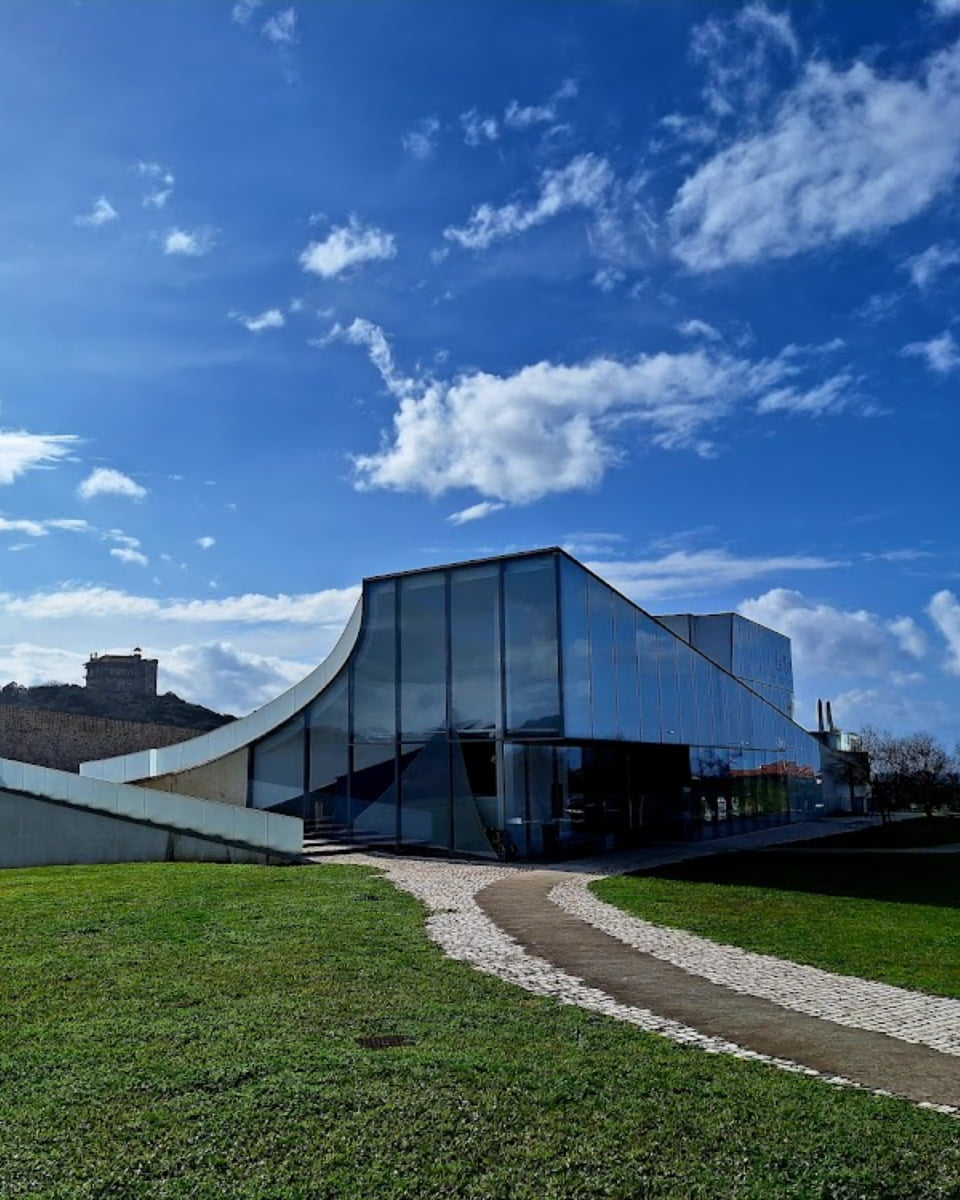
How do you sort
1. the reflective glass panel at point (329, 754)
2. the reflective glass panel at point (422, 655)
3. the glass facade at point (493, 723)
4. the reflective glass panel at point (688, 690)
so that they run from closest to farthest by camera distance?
the glass facade at point (493, 723), the reflective glass panel at point (422, 655), the reflective glass panel at point (329, 754), the reflective glass panel at point (688, 690)

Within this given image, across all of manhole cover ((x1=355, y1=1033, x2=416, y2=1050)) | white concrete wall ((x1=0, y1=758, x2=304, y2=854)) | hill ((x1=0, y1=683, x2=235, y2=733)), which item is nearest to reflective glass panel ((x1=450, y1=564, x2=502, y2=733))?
white concrete wall ((x1=0, y1=758, x2=304, y2=854))

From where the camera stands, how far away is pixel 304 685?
101 feet

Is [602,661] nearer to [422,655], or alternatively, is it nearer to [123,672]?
[422,655]

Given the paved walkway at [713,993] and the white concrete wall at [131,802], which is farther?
the white concrete wall at [131,802]

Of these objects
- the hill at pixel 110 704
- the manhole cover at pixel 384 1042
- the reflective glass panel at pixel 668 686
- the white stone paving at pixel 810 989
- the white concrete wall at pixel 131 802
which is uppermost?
the hill at pixel 110 704

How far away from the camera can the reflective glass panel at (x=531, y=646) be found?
24.6 meters

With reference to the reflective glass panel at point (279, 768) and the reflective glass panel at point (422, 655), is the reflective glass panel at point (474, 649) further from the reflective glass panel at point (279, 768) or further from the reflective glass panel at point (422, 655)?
the reflective glass panel at point (279, 768)

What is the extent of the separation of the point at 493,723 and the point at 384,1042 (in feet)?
58.4

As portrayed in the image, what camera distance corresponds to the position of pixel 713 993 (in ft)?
33.7

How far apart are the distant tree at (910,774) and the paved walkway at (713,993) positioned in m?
39.9

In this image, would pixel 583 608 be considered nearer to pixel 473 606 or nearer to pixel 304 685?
pixel 473 606

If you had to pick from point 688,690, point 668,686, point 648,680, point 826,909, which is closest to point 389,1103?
point 826,909

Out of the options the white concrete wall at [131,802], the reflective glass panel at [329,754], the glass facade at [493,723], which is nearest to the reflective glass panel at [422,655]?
the glass facade at [493,723]

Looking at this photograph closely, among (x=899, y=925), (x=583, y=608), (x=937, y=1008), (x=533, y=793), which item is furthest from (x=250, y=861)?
(x=937, y=1008)
